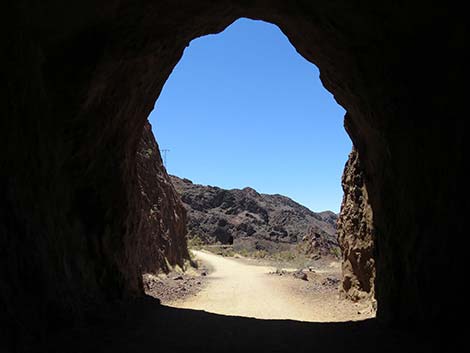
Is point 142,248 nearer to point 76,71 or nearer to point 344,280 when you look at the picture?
point 344,280

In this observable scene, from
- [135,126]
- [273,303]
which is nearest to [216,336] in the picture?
[273,303]

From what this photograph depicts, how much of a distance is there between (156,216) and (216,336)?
1593 cm

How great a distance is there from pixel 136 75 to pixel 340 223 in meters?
8.85

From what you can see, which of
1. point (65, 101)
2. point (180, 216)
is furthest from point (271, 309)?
point (180, 216)

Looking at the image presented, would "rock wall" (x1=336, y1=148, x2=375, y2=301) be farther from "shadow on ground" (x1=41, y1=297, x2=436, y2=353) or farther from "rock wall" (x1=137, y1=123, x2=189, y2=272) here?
"rock wall" (x1=137, y1=123, x2=189, y2=272)

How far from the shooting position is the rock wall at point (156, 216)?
66.3ft

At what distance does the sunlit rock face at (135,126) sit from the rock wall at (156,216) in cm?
779

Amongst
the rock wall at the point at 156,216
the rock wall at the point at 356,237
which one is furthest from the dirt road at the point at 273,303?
the rock wall at the point at 156,216

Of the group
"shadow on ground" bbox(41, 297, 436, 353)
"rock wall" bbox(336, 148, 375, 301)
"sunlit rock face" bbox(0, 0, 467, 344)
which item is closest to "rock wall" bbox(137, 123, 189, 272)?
"sunlit rock face" bbox(0, 0, 467, 344)

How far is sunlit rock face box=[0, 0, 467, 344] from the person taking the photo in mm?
5902

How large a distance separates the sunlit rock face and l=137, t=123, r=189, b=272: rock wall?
7.79 meters

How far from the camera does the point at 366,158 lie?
1153 centimetres

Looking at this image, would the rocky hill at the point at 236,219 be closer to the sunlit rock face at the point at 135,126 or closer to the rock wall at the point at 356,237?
the rock wall at the point at 356,237

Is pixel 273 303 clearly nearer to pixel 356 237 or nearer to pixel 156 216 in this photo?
pixel 356 237
